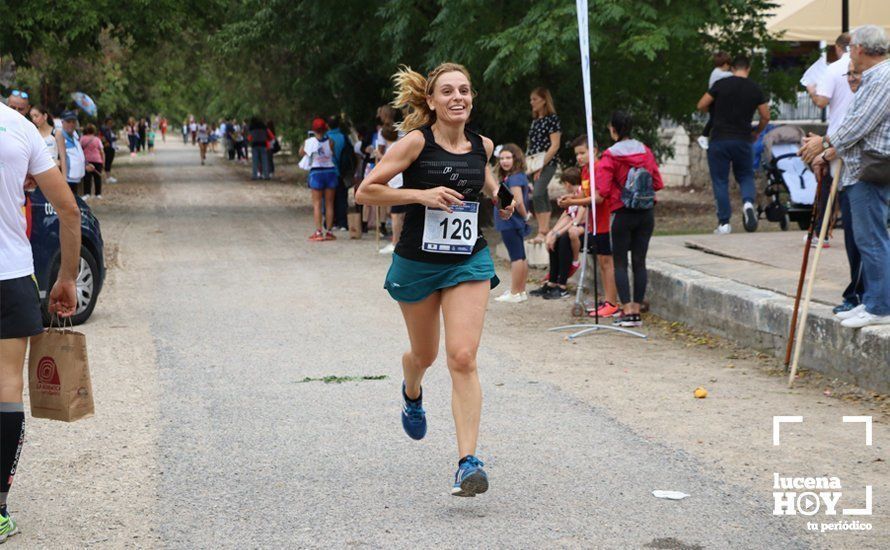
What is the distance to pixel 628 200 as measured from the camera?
10.4 m

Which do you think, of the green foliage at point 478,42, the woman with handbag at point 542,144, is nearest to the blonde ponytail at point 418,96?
the woman with handbag at point 542,144

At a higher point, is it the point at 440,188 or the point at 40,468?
the point at 440,188

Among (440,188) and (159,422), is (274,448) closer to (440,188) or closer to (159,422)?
(159,422)

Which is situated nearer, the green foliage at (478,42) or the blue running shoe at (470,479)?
the blue running shoe at (470,479)

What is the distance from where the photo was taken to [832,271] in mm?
10992

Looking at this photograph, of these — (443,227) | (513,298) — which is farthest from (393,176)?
(513,298)

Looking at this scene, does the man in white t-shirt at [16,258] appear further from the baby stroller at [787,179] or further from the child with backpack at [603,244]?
the baby stroller at [787,179]

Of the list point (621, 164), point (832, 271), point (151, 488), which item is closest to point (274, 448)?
point (151, 488)

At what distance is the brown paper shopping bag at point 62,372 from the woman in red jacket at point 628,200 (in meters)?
6.05

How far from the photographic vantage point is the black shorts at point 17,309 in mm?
4984

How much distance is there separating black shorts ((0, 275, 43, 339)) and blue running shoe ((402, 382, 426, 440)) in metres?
1.95

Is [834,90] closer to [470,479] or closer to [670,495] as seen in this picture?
[670,495]

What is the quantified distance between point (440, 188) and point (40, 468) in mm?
2475

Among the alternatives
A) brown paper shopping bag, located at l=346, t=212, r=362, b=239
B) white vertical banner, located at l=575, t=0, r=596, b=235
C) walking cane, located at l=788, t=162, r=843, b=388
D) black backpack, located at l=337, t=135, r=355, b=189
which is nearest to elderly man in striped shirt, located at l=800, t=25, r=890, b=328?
walking cane, located at l=788, t=162, r=843, b=388
